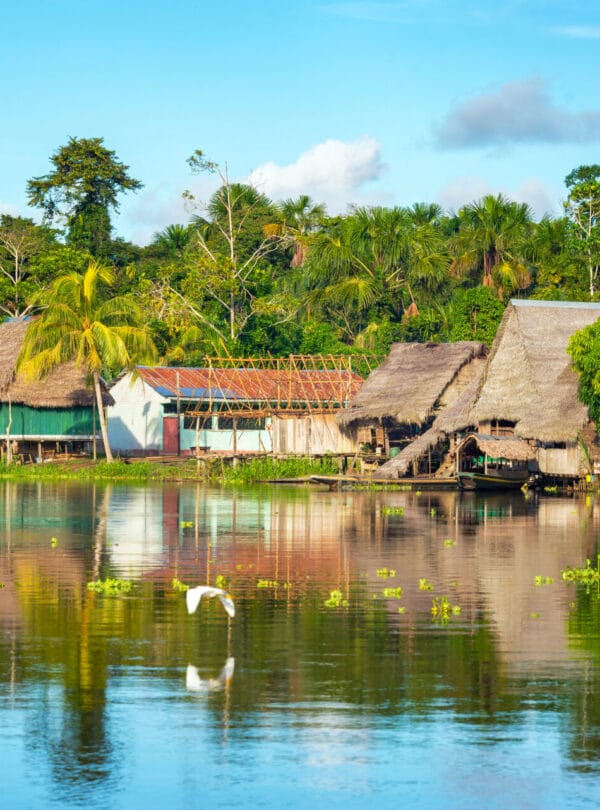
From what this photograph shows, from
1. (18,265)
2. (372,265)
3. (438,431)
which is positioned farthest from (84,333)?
(372,265)

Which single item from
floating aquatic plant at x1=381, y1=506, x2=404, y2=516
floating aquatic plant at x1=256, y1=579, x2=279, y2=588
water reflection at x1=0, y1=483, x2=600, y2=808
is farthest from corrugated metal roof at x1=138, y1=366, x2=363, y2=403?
floating aquatic plant at x1=256, y1=579, x2=279, y2=588

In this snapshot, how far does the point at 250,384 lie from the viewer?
5219 centimetres

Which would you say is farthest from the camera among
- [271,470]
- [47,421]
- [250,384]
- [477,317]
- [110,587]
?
[477,317]

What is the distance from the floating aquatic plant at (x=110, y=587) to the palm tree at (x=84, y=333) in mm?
28878

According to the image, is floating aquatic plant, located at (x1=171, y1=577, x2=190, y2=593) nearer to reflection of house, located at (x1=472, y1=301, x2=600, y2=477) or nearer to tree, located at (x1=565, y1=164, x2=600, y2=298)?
reflection of house, located at (x1=472, y1=301, x2=600, y2=477)

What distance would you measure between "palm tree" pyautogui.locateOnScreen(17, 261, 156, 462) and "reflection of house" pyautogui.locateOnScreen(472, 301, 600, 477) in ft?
41.2

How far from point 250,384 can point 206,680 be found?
40.2 m

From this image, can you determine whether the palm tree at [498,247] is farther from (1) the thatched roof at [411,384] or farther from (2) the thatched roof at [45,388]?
(2) the thatched roof at [45,388]

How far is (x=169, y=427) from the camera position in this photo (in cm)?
5219

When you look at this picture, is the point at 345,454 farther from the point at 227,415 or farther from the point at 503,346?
the point at 503,346

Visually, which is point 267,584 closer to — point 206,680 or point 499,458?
point 206,680

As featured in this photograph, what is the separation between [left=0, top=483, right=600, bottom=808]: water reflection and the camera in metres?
9.65

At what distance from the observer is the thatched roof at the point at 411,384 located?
46.1m

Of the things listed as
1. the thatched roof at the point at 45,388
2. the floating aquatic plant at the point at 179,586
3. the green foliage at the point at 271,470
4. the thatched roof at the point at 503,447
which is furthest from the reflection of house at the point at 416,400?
the floating aquatic plant at the point at 179,586
